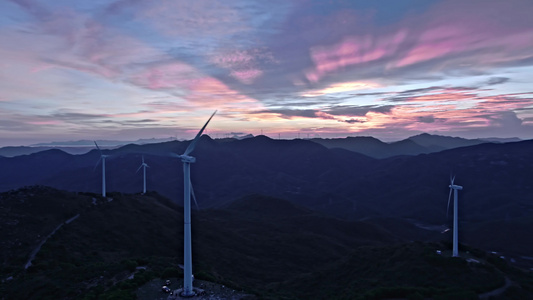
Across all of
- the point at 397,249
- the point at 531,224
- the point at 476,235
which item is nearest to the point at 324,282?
the point at 397,249

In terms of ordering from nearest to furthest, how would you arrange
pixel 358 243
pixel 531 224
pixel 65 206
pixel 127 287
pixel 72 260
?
pixel 127 287
pixel 72 260
pixel 65 206
pixel 358 243
pixel 531 224

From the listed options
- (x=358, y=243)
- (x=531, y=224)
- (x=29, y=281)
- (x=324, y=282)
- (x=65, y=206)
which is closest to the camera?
(x=29, y=281)

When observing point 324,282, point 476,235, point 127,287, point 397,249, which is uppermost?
point 127,287

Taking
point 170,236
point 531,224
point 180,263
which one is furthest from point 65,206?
point 531,224

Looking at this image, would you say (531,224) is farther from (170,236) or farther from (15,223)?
(15,223)

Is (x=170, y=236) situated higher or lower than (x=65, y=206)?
lower

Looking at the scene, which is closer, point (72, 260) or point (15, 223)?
point (72, 260)
